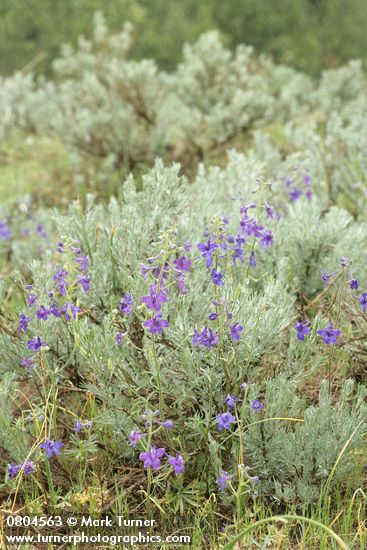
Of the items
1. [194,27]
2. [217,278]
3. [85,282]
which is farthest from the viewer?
[194,27]

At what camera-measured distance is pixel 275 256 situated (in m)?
3.37

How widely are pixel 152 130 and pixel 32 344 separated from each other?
477cm

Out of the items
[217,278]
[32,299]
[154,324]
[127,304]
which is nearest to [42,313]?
[32,299]

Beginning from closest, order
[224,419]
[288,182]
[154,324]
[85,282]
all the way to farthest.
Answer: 1. [154,324]
2. [224,419]
3. [85,282]
4. [288,182]

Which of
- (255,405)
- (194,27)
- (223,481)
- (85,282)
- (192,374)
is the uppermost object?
(194,27)

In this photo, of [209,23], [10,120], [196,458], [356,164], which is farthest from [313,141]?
[209,23]

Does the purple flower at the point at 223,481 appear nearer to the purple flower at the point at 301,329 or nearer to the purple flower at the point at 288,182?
the purple flower at the point at 301,329

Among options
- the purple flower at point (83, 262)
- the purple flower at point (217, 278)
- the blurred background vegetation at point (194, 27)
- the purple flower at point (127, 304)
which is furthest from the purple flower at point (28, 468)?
the blurred background vegetation at point (194, 27)

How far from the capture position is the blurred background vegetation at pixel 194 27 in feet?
44.0

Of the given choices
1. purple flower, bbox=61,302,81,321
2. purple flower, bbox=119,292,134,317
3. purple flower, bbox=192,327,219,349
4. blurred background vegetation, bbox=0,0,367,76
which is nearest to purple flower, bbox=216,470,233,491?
purple flower, bbox=192,327,219,349

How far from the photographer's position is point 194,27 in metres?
13.7

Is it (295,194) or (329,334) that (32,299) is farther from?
(295,194)

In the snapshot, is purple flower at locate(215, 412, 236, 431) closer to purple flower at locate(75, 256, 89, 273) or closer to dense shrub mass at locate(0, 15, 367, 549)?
dense shrub mass at locate(0, 15, 367, 549)

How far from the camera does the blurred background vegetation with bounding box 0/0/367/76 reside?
1341cm
